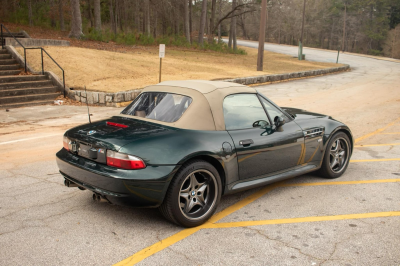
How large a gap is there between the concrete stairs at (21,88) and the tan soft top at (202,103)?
32.9 feet

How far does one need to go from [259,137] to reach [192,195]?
3.78 ft

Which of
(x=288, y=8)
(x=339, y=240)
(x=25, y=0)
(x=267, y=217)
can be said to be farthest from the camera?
(x=288, y=8)

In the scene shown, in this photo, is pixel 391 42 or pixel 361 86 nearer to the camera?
pixel 361 86

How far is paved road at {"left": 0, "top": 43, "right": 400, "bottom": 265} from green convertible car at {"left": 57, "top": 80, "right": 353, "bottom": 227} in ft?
1.03

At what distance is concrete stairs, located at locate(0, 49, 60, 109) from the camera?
42.8ft

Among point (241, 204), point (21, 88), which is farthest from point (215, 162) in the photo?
point (21, 88)

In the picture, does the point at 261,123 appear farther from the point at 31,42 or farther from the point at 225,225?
the point at 31,42

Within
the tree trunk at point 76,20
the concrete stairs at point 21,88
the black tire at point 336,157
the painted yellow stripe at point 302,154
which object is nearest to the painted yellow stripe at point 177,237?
the painted yellow stripe at point 302,154

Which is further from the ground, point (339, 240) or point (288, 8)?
point (288, 8)

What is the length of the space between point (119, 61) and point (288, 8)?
271 ft

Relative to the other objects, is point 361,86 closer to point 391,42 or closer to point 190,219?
point 190,219

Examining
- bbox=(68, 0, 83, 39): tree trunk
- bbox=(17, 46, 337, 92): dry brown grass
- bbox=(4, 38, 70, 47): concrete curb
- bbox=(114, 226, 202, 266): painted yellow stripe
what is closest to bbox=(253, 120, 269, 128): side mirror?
bbox=(114, 226, 202, 266): painted yellow stripe

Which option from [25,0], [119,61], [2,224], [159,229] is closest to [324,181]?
[159,229]

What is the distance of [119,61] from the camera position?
1988cm
